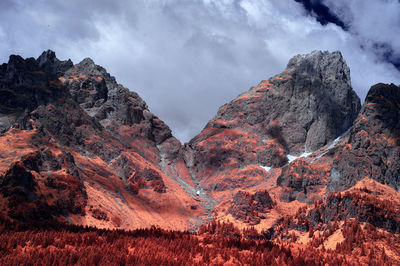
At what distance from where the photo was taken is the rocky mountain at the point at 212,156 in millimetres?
48031

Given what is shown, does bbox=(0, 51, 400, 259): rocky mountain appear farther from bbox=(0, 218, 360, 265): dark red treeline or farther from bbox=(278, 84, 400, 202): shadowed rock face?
bbox=(0, 218, 360, 265): dark red treeline

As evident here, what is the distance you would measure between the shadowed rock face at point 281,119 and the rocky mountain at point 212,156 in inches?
18.6

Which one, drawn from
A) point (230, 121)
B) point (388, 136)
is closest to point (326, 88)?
point (230, 121)

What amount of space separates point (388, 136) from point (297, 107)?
60.4 m

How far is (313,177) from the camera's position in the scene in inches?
2800

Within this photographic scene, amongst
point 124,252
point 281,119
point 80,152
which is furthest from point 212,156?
point 124,252

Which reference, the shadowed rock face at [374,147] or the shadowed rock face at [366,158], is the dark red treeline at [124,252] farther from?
the shadowed rock face at [366,158]

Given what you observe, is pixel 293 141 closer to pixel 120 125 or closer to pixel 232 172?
pixel 232 172

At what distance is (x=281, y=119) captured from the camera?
12612 centimetres

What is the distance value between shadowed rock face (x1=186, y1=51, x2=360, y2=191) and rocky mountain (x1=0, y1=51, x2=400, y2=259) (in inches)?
18.6

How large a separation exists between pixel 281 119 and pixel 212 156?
34.2 meters

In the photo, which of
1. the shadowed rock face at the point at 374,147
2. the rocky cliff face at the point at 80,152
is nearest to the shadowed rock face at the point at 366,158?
the shadowed rock face at the point at 374,147

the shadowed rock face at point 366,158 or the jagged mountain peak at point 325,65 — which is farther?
the jagged mountain peak at point 325,65

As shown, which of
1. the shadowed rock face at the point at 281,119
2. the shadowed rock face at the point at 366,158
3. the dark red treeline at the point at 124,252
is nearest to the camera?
the dark red treeline at the point at 124,252
